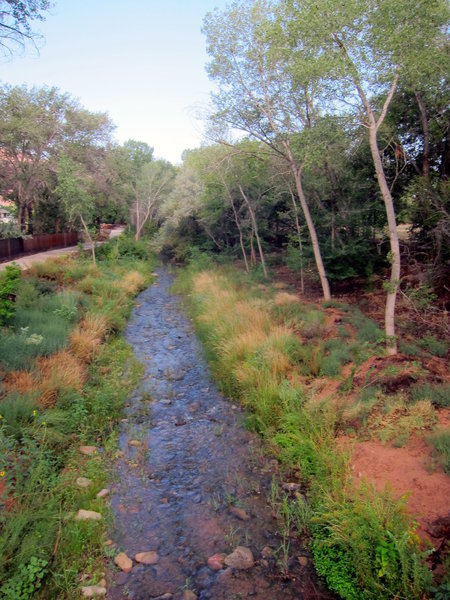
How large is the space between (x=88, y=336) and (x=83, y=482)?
5127 millimetres

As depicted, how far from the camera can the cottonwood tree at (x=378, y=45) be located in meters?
7.68

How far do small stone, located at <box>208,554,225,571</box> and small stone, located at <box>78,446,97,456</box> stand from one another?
8.58 feet

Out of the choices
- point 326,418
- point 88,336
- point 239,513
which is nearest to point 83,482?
point 239,513

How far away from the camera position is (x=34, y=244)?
24.3m

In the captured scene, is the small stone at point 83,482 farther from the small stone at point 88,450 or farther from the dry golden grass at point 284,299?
the dry golden grass at point 284,299

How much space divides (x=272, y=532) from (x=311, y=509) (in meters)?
0.58

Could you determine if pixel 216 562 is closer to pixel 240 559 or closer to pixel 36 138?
pixel 240 559

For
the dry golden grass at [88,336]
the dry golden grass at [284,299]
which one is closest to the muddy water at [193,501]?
the dry golden grass at [88,336]

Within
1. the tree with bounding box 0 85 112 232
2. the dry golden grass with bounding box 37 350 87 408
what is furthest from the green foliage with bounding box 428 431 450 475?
the tree with bounding box 0 85 112 232

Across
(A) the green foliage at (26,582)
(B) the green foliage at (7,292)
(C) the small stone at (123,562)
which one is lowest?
(C) the small stone at (123,562)

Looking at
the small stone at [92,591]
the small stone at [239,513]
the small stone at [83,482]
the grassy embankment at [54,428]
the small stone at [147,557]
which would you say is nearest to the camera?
the small stone at [92,591]

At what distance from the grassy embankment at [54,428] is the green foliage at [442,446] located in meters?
4.06

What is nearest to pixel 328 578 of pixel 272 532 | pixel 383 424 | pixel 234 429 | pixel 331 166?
pixel 272 532

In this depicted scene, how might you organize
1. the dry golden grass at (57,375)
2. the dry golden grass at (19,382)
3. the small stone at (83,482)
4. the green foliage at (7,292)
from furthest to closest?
1. the green foliage at (7,292)
2. the dry golden grass at (57,375)
3. the dry golden grass at (19,382)
4. the small stone at (83,482)
